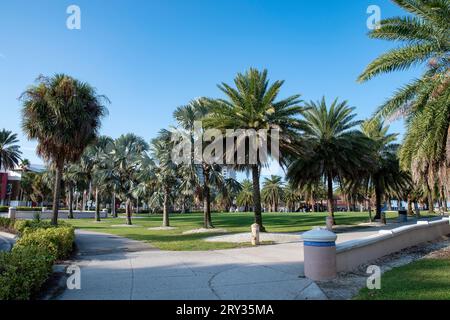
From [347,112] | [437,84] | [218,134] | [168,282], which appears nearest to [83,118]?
[218,134]

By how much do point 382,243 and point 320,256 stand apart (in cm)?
489

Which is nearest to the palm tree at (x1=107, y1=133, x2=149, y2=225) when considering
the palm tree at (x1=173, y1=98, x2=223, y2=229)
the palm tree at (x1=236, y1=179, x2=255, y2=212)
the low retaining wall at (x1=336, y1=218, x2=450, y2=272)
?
the palm tree at (x1=173, y1=98, x2=223, y2=229)

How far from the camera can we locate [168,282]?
8.05 m

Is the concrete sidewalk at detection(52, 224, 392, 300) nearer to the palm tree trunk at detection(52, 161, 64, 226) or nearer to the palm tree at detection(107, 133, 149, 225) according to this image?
the palm tree trunk at detection(52, 161, 64, 226)

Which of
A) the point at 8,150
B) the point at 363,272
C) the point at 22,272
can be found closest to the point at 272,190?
the point at 8,150

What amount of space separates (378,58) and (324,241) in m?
7.69

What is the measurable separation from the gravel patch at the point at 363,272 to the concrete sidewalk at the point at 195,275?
336mm

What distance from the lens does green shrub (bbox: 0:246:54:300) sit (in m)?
6.02

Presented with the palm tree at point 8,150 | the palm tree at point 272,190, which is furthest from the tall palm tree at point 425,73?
the palm tree at point 272,190

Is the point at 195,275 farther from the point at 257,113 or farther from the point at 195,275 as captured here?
the point at 257,113

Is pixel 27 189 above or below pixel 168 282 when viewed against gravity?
above

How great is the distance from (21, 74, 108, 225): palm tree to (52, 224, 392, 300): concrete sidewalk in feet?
23.5

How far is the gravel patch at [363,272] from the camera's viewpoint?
7297 millimetres
